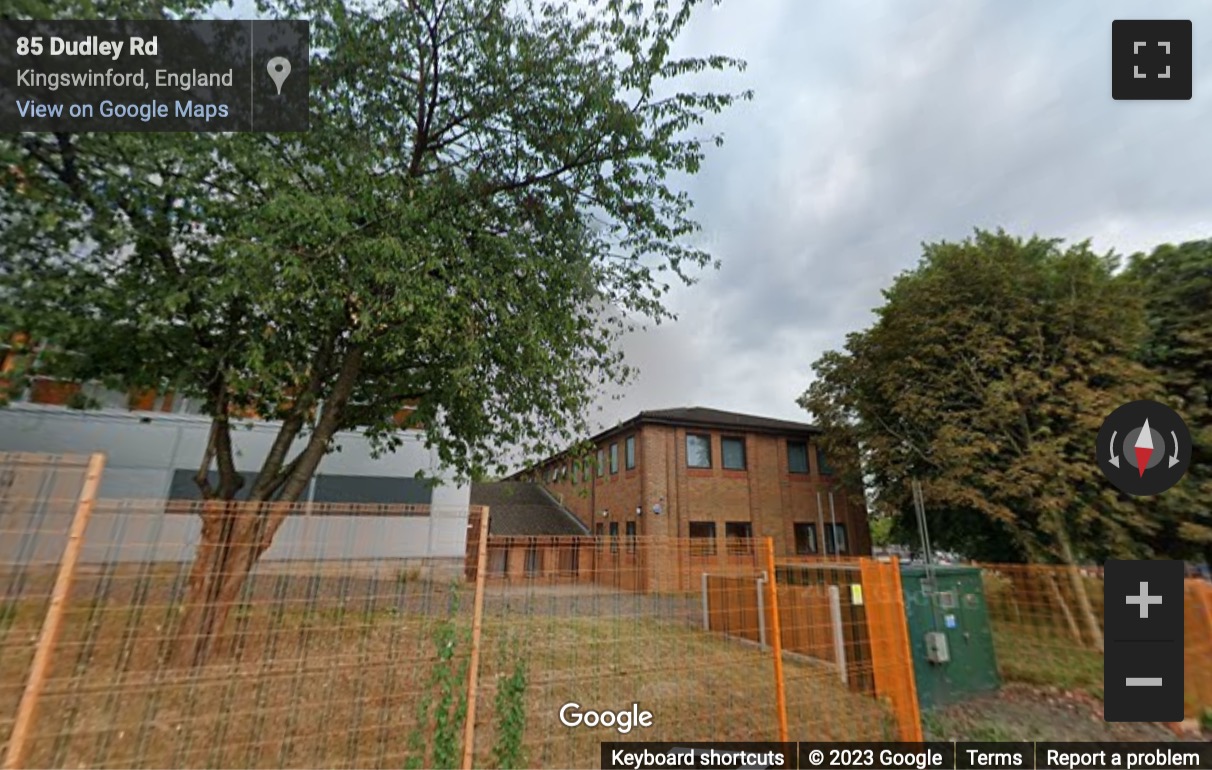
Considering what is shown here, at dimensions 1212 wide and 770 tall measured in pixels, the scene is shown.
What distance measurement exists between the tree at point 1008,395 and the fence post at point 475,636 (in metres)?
12.2

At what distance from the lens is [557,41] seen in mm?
6977

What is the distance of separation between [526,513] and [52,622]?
19016 mm

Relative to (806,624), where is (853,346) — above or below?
above

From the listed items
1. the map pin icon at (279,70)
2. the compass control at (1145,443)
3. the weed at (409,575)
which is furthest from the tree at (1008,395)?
the map pin icon at (279,70)

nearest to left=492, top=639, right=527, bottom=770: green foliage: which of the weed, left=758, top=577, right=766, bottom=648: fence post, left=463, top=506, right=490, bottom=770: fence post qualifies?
left=463, top=506, right=490, bottom=770: fence post

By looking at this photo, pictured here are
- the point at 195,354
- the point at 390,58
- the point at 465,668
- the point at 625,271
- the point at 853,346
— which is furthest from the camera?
the point at 853,346

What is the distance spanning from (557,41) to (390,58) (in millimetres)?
2293

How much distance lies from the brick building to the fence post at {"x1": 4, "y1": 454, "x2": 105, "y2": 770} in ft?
46.4

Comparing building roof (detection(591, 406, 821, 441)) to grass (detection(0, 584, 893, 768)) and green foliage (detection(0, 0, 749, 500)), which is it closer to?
green foliage (detection(0, 0, 749, 500))

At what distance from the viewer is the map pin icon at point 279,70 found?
20.4 feet

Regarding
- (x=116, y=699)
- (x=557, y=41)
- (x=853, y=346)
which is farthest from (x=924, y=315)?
(x=116, y=699)

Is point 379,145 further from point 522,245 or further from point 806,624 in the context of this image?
point 806,624

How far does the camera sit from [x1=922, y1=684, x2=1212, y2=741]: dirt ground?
16.5 feet

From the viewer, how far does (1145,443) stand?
6.59m
